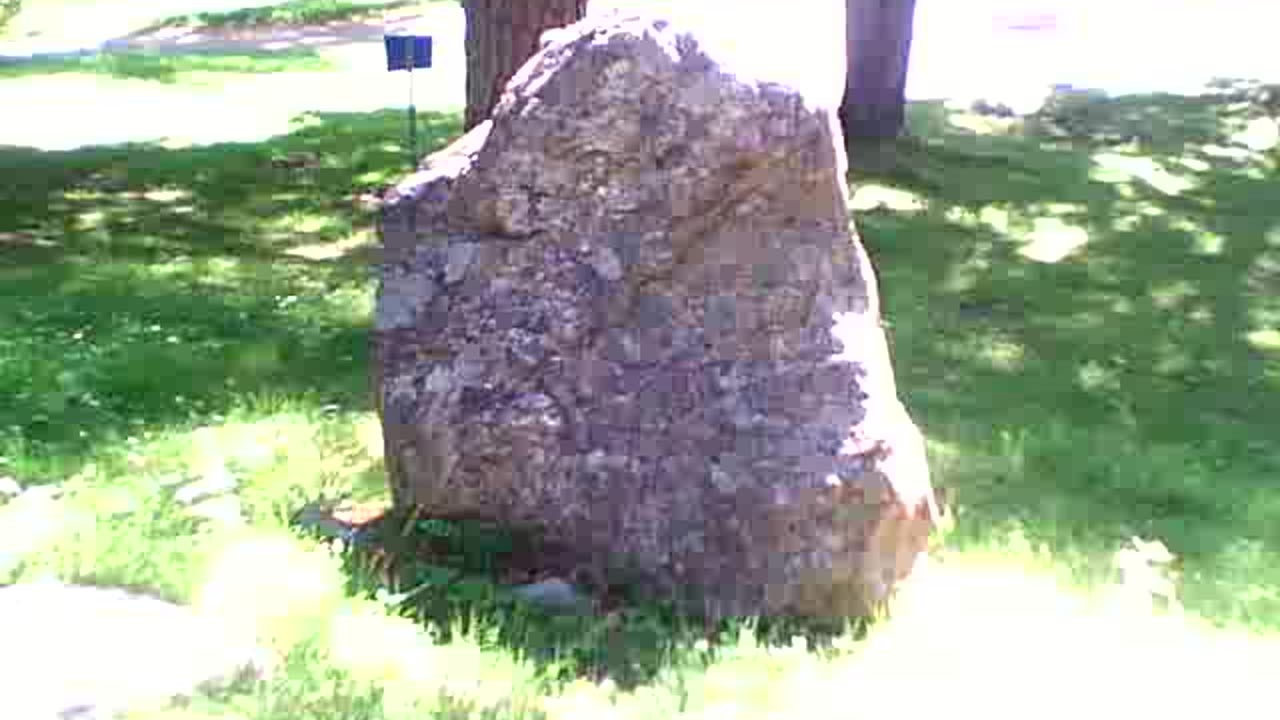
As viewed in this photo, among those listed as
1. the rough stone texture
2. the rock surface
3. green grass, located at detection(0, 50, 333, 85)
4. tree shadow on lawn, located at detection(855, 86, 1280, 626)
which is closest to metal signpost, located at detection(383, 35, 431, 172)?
tree shadow on lawn, located at detection(855, 86, 1280, 626)

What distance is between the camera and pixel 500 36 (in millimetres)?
9547

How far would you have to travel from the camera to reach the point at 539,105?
5641mm

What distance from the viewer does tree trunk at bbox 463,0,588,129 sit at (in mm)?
9445

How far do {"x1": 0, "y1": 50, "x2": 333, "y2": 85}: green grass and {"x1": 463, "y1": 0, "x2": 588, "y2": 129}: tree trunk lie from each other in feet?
44.6

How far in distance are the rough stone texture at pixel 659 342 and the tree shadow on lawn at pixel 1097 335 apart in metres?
1.18

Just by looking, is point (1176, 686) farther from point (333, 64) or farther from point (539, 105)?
point (333, 64)

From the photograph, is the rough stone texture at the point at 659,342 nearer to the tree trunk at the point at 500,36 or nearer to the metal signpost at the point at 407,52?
the tree trunk at the point at 500,36

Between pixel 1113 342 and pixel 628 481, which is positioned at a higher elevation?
pixel 628 481

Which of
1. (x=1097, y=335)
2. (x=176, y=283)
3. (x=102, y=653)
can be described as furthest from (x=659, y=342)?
(x=176, y=283)

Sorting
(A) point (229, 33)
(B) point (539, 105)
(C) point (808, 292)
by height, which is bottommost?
(A) point (229, 33)

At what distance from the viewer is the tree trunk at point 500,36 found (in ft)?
31.0

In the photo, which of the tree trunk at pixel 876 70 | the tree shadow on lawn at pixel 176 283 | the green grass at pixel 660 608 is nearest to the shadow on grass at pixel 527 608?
the green grass at pixel 660 608

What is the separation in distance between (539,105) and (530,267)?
0.46m

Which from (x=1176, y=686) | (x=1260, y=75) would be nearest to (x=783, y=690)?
(x=1176, y=686)
